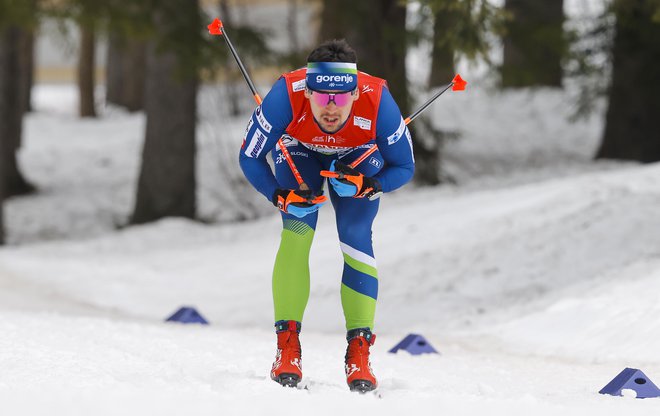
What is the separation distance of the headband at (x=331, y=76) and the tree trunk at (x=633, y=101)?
42.4ft

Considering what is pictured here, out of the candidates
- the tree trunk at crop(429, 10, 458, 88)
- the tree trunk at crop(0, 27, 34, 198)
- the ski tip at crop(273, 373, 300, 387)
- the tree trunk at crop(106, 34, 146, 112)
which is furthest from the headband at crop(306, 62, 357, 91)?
the tree trunk at crop(106, 34, 146, 112)

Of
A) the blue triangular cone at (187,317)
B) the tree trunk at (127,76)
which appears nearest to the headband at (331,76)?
the blue triangular cone at (187,317)

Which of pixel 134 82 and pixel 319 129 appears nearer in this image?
pixel 319 129

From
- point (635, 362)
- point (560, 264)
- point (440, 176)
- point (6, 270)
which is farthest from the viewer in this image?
point (440, 176)

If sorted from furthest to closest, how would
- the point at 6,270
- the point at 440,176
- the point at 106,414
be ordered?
the point at 440,176 < the point at 6,270 < the point at 106,414

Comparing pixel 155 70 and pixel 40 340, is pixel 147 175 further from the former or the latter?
pixel 40 340

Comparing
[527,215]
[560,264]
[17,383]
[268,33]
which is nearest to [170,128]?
[268,33]

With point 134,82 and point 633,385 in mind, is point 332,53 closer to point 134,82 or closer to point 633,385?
point 633,385

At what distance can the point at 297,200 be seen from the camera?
482 centimetres

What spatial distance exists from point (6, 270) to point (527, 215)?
5.67m

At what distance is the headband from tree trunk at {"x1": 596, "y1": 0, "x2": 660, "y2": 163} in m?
12.9

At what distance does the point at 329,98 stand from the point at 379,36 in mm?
10985

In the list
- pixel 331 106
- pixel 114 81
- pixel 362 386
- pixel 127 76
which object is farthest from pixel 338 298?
pixel 114 81

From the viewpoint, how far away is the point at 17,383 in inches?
187
